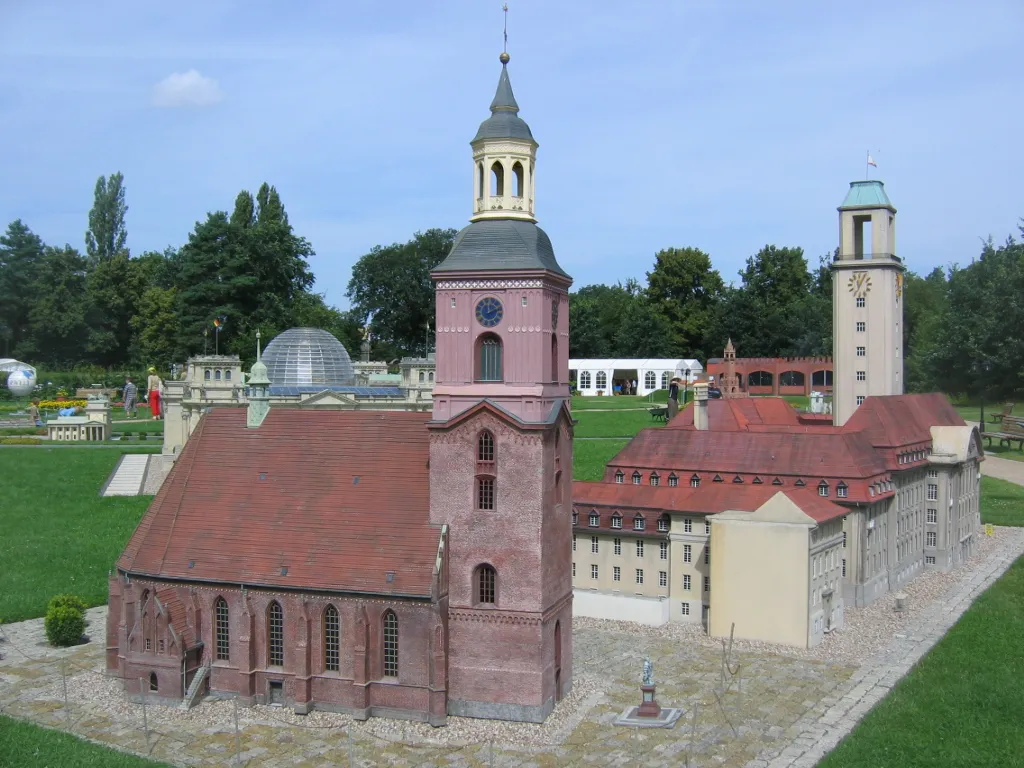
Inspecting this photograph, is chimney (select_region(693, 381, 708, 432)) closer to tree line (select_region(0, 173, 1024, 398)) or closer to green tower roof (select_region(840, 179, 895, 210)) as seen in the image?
green tower roof (select_region(840, 179, 895, 210))

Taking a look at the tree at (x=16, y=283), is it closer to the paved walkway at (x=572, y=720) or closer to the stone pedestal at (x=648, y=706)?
the paved walkway at (x=572, y=720)

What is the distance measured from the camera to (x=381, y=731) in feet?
104

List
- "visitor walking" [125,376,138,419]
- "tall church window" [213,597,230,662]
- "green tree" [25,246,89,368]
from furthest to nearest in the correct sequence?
"green tree" [25,246,89,368], "visitor walking" [125,376,138,419], "tall church window" [213,597,230,662]

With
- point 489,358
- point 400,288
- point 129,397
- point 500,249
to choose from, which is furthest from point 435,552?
point 400,288

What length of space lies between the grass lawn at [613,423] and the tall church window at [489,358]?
2105 inches

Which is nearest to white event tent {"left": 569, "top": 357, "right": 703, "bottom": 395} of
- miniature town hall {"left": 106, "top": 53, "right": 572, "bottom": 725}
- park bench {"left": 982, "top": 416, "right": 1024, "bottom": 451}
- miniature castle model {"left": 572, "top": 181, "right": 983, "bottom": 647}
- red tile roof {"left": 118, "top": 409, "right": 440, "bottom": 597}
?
park bench {"left": 982, "top": 416, "right": 1024, "bottom": 451}

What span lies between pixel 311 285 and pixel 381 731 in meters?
95.2

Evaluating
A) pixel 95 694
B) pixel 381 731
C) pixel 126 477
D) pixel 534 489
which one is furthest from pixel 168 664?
pixel 126 477

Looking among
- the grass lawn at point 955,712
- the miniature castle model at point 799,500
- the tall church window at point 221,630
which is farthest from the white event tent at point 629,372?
the tall church window at point 221,630

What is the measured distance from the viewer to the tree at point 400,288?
122 metres

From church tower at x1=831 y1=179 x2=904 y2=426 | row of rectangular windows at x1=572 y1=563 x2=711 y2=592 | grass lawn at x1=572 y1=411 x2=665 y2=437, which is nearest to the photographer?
row of rectangular windows at x1=572 y1=563 x2=711 y2=592

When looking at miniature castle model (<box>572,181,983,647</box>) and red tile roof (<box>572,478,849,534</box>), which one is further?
red tile roof (<box>572,478,849,534</box>)

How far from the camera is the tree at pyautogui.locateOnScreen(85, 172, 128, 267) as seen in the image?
145 metres

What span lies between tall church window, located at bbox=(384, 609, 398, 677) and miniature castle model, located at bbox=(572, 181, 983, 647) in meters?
15.0
